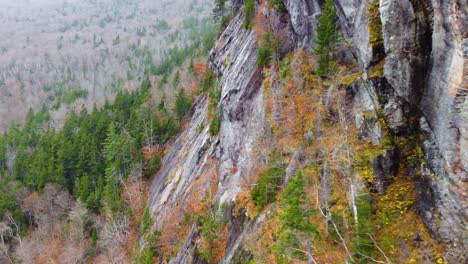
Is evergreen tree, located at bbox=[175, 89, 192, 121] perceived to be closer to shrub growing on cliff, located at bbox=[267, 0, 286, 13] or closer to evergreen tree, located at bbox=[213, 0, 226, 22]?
evergreen tree, located at bbox=[213, 0, 226, 22]

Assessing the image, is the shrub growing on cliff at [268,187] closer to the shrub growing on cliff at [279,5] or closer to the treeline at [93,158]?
the shrub growing on cliff at [279,5]

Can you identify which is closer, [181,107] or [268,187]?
[268,187]

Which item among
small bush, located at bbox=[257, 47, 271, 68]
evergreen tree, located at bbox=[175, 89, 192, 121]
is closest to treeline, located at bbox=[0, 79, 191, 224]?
evergreen tree, located at bbox=[175, 89, 192, 121]

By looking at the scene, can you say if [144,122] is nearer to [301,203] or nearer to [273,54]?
[273,54]

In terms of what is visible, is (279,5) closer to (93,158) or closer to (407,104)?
(407,104)

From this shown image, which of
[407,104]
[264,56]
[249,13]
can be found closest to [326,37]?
[264,56]

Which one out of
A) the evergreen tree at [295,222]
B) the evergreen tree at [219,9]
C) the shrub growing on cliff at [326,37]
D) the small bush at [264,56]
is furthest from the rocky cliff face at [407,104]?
the evergreen tree at [219,9]

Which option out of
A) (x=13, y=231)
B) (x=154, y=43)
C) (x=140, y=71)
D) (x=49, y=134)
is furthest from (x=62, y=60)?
(x=13, y=231)
